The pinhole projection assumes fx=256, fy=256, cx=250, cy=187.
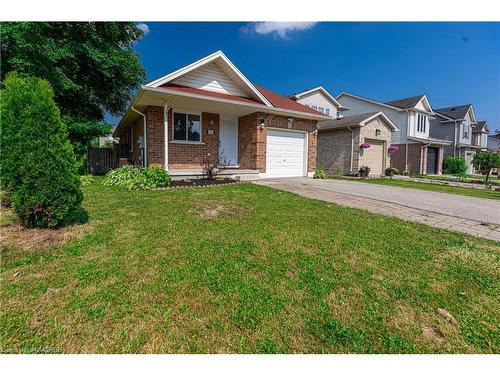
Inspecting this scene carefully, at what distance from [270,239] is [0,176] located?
3859mm

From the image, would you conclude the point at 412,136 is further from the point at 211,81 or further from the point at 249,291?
the point at 249,291

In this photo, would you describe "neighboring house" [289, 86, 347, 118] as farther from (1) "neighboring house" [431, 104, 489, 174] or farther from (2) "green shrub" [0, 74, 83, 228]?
(2) "green shrub" [0, 74, 83, 228]

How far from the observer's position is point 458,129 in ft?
94.7

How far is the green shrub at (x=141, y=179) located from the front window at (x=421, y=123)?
Result: 25.0m

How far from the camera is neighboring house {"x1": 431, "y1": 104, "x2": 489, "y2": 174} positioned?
28.8 meters

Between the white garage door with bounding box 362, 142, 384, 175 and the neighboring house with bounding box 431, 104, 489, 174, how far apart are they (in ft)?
53.4

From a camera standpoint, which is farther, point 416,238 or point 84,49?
point 84,49

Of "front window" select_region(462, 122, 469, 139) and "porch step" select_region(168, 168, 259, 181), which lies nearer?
"porch step" select_region(168, 168, 259, 181)

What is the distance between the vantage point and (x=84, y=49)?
1488 cm

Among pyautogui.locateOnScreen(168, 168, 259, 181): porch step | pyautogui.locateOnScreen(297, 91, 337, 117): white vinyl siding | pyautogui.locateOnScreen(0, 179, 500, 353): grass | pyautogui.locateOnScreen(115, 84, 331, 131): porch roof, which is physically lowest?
pyautogui.locateOnScreen(0, 179, 500, 353): grass

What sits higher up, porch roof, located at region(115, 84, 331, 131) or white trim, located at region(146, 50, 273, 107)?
white trim, located at region(146, 50, 273, 107)

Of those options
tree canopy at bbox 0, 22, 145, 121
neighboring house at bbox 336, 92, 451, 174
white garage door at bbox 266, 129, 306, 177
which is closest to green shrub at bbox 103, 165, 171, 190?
white garage door at bbox 266, 129, 306, 177
